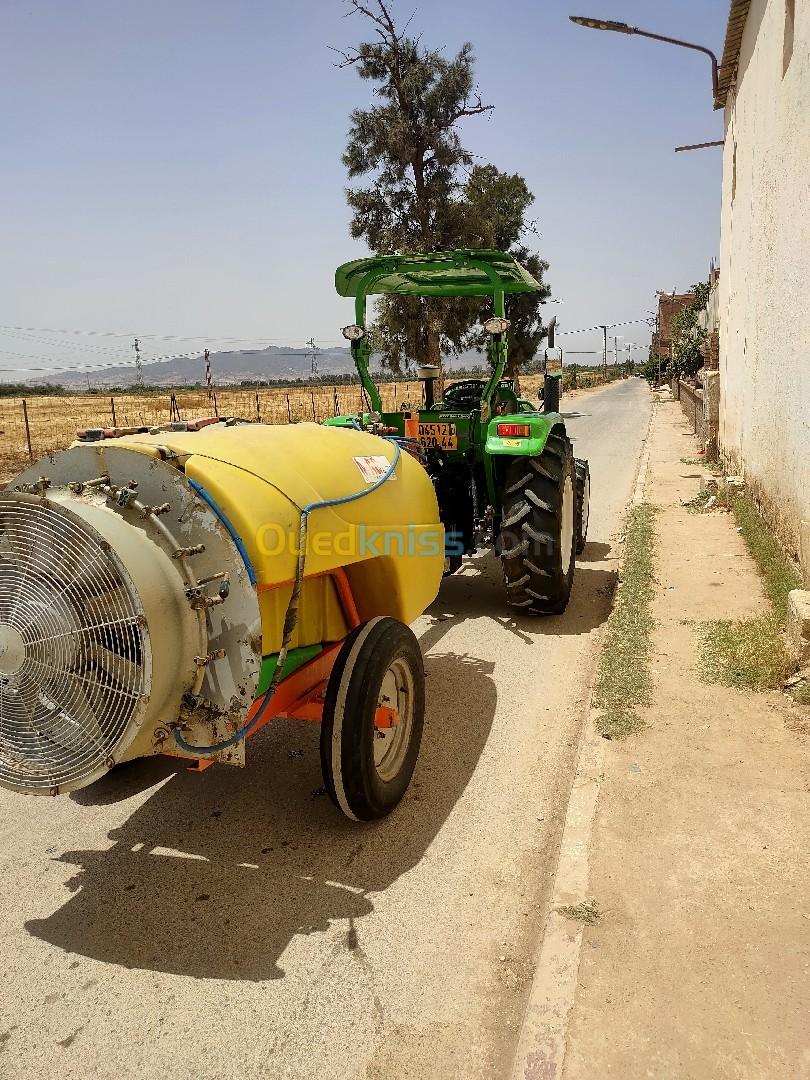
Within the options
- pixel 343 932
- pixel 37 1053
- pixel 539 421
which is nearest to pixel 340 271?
pixel 539 421

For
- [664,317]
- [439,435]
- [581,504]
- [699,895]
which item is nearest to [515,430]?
[439,435]

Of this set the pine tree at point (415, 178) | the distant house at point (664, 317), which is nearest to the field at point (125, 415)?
the pine tree at point (415, 178)

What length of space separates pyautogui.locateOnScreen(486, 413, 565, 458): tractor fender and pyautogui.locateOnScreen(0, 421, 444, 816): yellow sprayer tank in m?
2.36

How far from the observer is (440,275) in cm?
580

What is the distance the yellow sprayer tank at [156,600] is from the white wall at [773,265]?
383cm

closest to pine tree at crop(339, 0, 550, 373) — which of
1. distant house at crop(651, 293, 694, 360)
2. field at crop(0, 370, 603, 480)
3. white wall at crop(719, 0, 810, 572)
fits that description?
field at crop(0, 370, 603, 480)

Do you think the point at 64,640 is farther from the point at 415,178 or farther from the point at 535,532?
the point at 415,178

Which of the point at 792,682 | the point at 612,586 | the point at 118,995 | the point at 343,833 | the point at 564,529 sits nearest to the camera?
the point at 118,995

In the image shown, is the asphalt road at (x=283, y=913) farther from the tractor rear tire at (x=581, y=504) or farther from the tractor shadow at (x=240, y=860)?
the tractor rear tire at (x=581, y=504)

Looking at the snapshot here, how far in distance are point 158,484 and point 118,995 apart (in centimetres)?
167

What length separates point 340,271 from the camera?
219 inches

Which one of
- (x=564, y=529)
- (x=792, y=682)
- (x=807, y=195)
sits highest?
(x=807, y=195)

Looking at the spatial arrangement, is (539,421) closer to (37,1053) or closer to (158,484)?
(158,484)

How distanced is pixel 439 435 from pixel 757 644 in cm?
267
